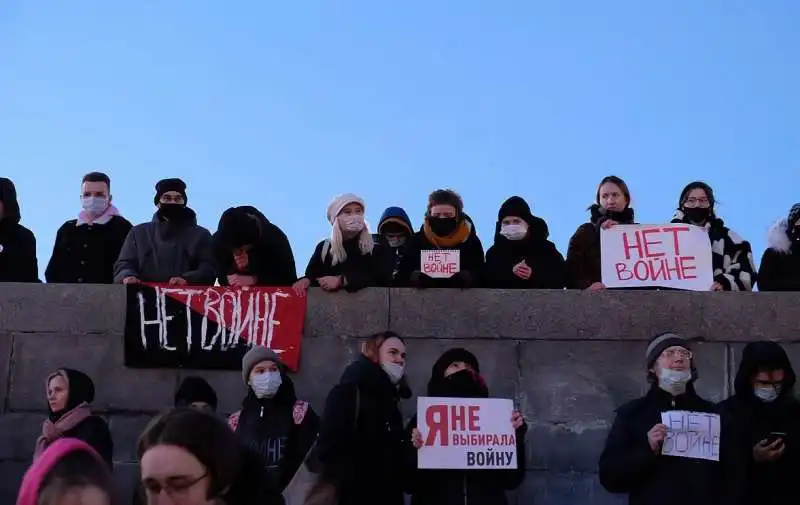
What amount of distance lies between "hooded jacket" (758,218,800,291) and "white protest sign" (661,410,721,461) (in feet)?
8.44

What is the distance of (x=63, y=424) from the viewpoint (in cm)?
819

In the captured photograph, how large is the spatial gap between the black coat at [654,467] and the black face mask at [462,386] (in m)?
0.92

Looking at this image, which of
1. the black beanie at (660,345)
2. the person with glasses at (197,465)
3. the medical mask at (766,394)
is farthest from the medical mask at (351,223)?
the person with glasses at (197,465)

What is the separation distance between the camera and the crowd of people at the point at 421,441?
741cm

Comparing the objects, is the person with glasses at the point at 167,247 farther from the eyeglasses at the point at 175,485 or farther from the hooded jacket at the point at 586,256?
the eyeglasses at the point at 175,485

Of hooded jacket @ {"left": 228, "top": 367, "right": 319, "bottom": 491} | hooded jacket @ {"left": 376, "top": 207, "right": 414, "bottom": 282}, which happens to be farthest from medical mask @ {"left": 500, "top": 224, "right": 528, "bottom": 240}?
hooded jacket @ {"left": 228, "top": 367, "right": 319, "bottom": 491}

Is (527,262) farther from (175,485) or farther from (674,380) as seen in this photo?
(175,485)

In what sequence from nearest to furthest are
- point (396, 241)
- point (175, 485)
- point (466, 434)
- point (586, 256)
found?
point (175, 485) → point (466, 434) → point (586, 256) → point (396, 241)

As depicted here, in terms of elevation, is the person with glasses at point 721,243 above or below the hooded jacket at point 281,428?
above

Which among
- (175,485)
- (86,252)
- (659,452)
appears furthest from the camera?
(86,252)

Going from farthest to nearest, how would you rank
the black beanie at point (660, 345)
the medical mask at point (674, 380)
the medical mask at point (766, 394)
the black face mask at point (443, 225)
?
1. the black face mask at point (443, 225)
2. the medical mask at point (766, 394)
3. the black beanie at point (660, 345)
4. the medical mask at point (674, 380)

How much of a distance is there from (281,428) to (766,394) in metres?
2.82

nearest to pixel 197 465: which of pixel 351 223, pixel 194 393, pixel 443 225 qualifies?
pixel 194 393

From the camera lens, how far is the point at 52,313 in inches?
375
